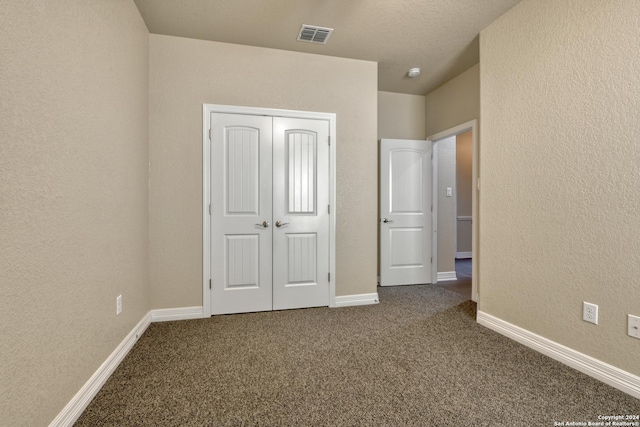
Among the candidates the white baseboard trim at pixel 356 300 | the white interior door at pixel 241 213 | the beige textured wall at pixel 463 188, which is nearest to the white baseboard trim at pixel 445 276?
the white baseboard trim at pixel 356 300

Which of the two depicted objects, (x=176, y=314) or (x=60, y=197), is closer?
(x=60, y=197)

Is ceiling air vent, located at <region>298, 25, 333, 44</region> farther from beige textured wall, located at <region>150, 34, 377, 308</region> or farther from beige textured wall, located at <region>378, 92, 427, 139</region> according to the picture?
beige textured wall, located at <region>378, 92, 427, 139</region>

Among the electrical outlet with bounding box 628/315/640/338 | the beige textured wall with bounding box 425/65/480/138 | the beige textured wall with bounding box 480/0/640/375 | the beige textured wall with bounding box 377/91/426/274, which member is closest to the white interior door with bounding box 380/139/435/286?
the beige textured wall with bounding box 377/91/426/274

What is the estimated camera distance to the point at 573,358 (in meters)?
2.03

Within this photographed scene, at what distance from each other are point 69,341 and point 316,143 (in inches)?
99.7

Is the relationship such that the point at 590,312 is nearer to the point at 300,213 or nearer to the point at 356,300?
the point at 356,300

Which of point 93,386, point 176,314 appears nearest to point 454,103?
point 176,314

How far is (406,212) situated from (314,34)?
2.49 meters

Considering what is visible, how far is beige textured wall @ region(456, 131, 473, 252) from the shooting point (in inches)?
254

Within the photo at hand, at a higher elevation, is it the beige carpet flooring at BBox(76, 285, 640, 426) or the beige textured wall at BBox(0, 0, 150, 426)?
the beige textured wall at BBox(0, 0, 150, 426)

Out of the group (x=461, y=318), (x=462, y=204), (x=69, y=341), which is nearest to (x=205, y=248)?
(x=69, y=341)

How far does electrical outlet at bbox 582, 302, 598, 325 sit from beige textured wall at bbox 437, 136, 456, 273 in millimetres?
2431

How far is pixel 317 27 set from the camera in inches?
107

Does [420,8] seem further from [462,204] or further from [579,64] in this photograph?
[462,204]
